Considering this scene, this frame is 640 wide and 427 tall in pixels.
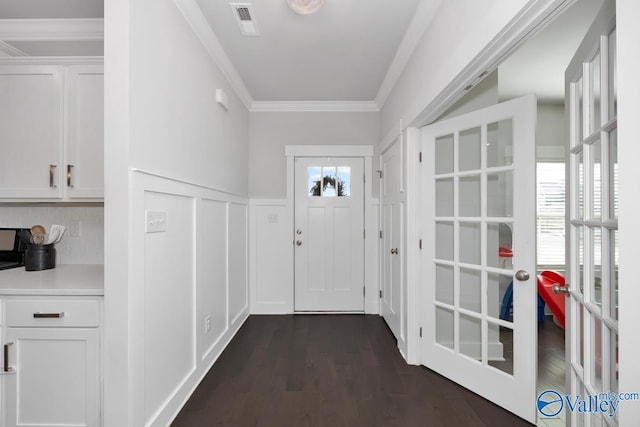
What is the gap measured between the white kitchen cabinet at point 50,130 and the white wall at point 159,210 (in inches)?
19.0

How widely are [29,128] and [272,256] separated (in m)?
2.58

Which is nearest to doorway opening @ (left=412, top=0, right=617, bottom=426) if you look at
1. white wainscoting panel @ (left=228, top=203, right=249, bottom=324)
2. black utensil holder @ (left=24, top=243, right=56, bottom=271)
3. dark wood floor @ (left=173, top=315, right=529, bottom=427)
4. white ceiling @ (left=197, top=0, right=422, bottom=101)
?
dark wood floor @ (left=173, top=315, right=529, bottom=427)

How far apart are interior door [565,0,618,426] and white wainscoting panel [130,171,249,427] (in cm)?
188

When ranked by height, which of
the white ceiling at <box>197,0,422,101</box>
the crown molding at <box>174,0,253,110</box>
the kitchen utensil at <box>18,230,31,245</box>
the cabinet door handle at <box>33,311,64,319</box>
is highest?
the white ceiling at <box>197,0,422,101</box>

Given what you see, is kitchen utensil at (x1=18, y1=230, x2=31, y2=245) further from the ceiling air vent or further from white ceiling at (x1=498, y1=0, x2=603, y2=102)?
white ceiling at (x1=498, y1=0, x2=603, y2=102)

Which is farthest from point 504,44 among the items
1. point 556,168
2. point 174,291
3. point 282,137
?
point 556,168

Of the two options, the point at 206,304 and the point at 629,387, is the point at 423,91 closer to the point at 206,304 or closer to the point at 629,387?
the point at 629,387

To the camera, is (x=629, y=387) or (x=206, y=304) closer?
(x=629, y=387)

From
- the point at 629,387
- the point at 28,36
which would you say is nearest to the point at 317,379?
the point at 629,387

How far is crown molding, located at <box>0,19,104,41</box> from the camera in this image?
2.19m

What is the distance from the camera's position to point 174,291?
2010mm

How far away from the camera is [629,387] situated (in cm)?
86

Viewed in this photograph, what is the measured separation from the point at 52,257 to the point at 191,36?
1713mm

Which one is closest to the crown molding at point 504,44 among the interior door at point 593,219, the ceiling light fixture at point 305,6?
the interior door at point 593,219
